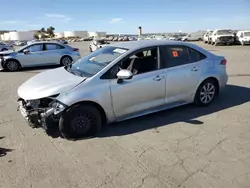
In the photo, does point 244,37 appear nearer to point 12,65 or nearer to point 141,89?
Answer: point 12,65

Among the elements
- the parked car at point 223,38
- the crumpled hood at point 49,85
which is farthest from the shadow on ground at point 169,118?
the parked car at point 223,38

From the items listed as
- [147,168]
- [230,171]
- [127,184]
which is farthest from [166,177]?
[230,171]

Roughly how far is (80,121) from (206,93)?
3003mm

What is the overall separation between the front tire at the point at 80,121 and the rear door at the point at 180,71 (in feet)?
5.11

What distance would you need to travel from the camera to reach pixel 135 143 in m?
3.88

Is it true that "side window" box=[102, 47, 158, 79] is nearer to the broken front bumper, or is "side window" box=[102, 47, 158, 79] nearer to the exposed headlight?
the exposed headlight

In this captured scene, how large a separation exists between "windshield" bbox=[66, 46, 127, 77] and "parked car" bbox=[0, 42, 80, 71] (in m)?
8.13

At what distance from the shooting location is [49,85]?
13.5 feet

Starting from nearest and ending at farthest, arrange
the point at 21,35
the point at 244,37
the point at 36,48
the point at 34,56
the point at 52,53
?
the point at 34,56
the point at 36,48
the point at 52,53
the point at 244,37
the point at 21,35

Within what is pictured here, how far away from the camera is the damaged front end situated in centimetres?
387

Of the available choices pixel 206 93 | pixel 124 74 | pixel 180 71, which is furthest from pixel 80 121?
pixel 206 93

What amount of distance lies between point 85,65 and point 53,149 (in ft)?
6.04

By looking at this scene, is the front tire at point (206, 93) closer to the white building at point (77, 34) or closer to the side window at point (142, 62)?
the side window at point (142, 62)

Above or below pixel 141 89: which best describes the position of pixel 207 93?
below
